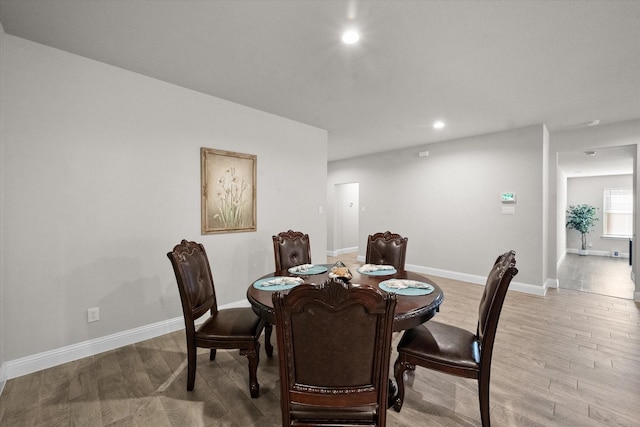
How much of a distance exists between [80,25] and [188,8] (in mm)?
883

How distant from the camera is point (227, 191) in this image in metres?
3.37

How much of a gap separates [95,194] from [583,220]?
10958 millimetres

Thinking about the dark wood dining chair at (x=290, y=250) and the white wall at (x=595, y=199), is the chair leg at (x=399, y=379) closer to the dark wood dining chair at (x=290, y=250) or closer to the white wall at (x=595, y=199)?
the dark wood dining chair at (x=290, y=250)

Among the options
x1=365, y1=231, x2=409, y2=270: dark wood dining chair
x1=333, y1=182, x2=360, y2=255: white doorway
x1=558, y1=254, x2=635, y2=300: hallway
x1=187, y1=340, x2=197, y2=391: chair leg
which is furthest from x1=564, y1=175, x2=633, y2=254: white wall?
x1=187, y1=340, x2=197, y2=391: chair leg

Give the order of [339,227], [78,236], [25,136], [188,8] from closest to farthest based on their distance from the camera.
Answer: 1. [188,8]
2. [25,136]
3. [78,236]
4. [339,227]

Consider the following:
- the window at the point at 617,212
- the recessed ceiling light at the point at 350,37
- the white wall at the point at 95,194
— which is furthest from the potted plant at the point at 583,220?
the white wall at the point at 95,194

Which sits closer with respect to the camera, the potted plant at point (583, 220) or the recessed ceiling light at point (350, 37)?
the recessed ceiling light at point (350, 37)

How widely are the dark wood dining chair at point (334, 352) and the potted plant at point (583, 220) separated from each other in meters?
9.94

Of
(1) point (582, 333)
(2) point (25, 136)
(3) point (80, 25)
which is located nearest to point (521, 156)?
(1) point (582, 333)

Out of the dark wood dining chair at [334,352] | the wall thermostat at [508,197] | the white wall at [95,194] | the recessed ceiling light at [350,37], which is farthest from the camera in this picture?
the wall thermostat at [508,197]

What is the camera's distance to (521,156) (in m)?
4.44

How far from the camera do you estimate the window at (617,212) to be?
779 cm

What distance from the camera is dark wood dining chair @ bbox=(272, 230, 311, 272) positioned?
2.95 m

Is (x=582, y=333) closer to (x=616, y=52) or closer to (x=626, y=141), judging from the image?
(x=616, y=52)
